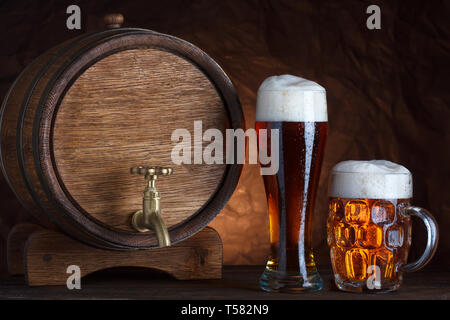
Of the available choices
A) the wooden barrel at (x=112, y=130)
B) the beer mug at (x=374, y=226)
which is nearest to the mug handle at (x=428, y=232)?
the beer mug at (x=374, y=226)

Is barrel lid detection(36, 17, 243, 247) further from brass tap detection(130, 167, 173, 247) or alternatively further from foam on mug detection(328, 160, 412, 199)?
foam on mug detection(328, 160, 412, 199)

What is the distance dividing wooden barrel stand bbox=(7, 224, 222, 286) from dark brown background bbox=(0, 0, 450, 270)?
333mm

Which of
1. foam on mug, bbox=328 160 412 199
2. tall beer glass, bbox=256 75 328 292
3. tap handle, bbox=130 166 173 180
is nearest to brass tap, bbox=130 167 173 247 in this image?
tap handle, bbox=130 166 173 180

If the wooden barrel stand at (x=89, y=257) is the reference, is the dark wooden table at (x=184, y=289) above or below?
below

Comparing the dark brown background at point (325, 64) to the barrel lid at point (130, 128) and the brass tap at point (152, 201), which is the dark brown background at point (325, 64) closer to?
the barrel lid at point (130, 128)

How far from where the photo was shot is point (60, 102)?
1.72m

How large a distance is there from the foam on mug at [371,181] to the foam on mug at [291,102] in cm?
16

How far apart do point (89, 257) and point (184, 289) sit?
29cm

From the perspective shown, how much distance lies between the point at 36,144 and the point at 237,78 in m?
0.85

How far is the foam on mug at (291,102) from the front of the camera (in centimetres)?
175

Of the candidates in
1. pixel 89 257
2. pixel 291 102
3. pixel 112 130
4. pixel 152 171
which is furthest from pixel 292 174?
pixel 89 257

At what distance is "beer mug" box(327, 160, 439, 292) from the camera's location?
1.74m

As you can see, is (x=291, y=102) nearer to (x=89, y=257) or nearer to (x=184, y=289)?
(x=184, y=289)
